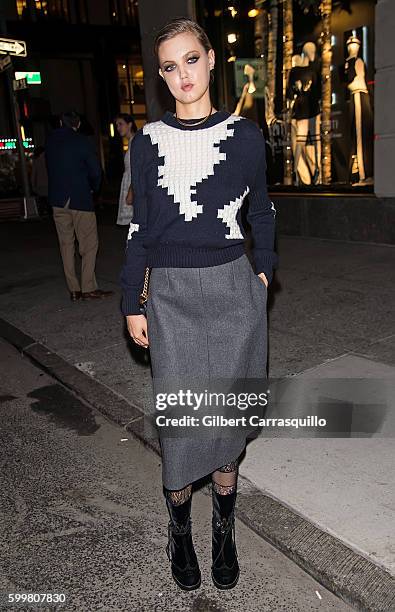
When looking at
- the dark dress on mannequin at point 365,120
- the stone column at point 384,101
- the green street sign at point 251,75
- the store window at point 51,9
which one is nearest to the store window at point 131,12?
the store window at point 51,9

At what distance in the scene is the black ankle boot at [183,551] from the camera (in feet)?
8.34

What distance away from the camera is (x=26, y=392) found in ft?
16.4

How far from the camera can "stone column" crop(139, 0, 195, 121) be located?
11516mm

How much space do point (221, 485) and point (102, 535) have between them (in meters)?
0.80

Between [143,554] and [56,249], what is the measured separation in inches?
382

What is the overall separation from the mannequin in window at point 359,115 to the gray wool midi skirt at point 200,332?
7771 millimetres

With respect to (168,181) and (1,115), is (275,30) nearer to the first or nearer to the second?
(168,181)

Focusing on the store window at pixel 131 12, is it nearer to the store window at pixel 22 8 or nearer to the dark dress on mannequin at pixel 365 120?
the store window at pixel 22 8

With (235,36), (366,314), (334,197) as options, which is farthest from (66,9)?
(366,314)

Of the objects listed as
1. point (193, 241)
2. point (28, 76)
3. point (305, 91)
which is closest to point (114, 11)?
point (28, 76)

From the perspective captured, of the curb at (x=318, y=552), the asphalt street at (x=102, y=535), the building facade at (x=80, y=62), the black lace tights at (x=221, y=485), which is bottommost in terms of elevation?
the asphalt street at (x=102, y=535)

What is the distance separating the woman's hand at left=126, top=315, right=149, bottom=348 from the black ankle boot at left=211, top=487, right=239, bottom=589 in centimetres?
73

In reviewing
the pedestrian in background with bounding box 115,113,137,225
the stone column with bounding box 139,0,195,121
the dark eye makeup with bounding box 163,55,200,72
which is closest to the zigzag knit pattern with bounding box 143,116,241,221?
the dark eye makeup with bounding box 163,55,200,72

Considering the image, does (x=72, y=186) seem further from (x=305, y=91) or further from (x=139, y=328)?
(x=305, y=91)
